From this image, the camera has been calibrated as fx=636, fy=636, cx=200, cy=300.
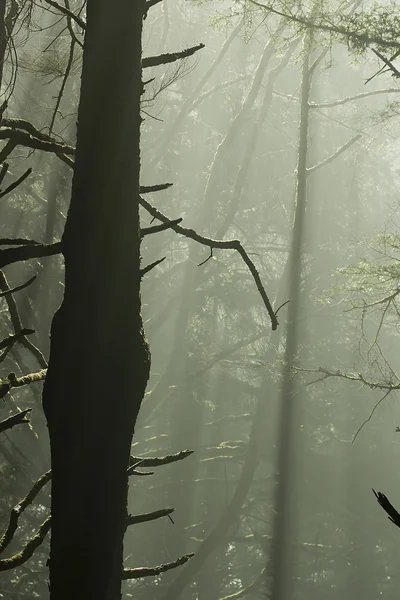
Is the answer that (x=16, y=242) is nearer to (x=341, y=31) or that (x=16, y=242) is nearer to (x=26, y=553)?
(x=26, y=553)

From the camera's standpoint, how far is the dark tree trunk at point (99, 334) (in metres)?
2.32

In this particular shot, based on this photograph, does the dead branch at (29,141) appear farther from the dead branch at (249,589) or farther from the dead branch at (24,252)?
the dead branch at (249,589)

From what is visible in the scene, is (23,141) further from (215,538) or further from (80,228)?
(215,538)

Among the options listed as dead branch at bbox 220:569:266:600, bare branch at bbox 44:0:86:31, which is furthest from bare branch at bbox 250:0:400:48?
dead branch at bbox 220:569:266:600

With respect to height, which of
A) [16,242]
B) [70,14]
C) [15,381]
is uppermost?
[70,14]

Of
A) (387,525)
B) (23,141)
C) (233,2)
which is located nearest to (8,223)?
(233,2)

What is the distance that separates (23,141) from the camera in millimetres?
2811

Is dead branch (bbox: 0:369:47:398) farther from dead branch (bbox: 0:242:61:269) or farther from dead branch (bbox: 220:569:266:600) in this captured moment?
dead branch (bbox: 220:569:266:600)

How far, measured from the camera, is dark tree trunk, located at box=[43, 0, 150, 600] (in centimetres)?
232

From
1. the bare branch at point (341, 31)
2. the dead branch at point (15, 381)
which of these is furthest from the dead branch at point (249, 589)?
the dead branch at point (15, 381)

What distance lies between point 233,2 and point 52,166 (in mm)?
8214

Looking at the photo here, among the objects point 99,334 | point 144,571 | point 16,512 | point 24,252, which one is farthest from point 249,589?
point 24,252

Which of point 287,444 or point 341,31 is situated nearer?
point 341,31

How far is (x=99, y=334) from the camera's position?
2406 mm
